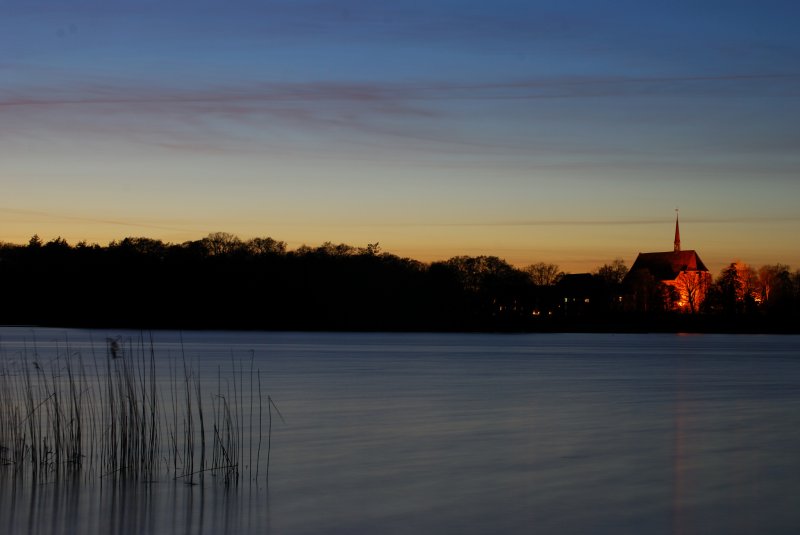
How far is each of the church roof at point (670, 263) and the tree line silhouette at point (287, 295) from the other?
3321cm

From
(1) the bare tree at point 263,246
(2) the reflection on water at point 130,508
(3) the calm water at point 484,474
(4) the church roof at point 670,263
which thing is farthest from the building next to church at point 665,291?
(2) the reflection on water at point 130,508

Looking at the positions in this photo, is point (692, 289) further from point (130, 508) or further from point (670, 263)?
point (130, 508)

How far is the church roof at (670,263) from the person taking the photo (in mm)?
165750

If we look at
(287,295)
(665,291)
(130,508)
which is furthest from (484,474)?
(665,291)

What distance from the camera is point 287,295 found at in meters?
112

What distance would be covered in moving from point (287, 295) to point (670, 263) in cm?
8055

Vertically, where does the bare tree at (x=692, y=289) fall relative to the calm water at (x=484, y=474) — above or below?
above

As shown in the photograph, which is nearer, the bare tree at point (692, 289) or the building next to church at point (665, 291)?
the building next to church at point (665, 291)

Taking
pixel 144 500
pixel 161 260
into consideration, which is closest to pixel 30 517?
pixel 144 500

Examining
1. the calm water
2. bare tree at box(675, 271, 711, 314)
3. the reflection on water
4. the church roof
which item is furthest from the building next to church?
the reflection on water

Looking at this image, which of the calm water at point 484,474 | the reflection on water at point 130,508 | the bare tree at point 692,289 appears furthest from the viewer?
the bare tree at point 692,289

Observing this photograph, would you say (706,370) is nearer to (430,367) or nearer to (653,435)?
(430,367)

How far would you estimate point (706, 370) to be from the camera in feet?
143

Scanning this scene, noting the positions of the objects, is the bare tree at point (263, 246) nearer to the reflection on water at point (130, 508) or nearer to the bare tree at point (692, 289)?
the bare tree at point (692, 289)
